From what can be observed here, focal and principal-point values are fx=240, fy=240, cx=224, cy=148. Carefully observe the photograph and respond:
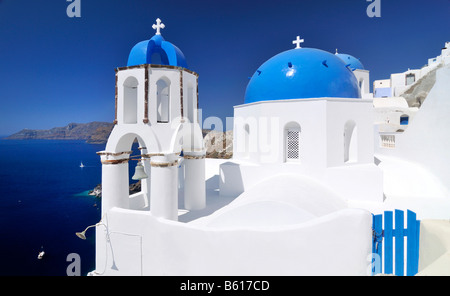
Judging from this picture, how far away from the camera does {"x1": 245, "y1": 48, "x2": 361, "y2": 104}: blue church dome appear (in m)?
8.12

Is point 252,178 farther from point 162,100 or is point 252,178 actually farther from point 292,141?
point 162,100

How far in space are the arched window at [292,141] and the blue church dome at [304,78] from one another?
1.02 meters

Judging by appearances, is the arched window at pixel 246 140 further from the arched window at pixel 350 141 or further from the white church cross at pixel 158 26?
the white church cross at pixel 158 26

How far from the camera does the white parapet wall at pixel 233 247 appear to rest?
13.5ft

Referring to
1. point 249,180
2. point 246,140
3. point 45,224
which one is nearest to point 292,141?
point 246,140

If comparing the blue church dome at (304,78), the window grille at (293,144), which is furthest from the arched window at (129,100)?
the window grille at (293,144)

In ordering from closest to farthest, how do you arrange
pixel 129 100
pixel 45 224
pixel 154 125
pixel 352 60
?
pixel 154 125 < pixel 129 100 < pixel 352 60 < pixel 45 224

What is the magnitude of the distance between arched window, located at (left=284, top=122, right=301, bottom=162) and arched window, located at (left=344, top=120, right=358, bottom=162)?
1809 millimetres

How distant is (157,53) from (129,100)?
62.4 inches

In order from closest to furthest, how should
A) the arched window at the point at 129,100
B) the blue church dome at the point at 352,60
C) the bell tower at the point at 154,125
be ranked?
the bell tower at the point at 154,125
the arched window at the point at 129,100
the blue church dome at the point at 352,60

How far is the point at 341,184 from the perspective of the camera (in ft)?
25.3

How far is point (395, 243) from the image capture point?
4805 millimetres

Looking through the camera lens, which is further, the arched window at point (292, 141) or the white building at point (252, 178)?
the arched window at point (292, 141)
